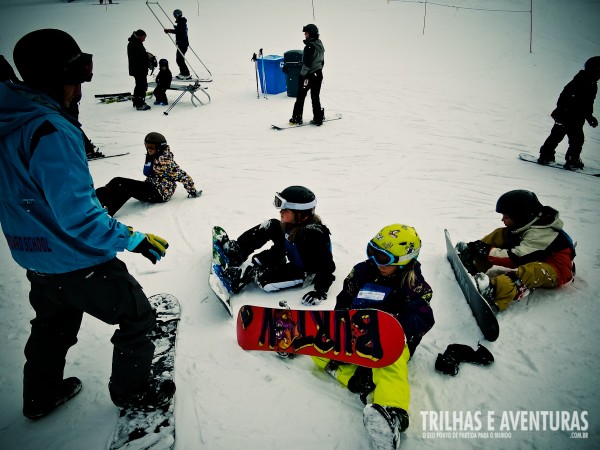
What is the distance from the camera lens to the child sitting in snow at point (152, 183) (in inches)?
177

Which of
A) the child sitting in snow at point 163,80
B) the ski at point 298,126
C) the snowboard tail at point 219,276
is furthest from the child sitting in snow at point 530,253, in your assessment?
the child sitting in snow at point 163,80

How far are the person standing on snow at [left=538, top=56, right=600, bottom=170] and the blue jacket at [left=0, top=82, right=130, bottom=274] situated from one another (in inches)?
262

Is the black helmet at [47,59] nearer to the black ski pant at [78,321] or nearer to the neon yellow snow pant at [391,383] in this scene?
the black ski pant at [78,321]

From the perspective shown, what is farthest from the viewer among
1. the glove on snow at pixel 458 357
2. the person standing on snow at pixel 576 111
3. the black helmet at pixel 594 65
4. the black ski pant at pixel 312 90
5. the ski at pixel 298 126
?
the ski at pixel 298 126

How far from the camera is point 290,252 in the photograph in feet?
10.9

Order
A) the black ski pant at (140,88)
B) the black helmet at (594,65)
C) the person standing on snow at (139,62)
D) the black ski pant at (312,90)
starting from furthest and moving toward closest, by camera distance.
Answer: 1. the black ski pant at (140,88)
2. the person standing on snow at (139,62)
3. the black ski pant at (312,90)
4. the black helmet at (594,65)

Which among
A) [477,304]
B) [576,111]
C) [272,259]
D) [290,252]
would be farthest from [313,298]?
[576,111]

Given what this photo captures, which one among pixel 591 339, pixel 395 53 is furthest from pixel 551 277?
pixel 395 53

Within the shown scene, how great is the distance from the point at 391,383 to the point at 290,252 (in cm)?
153

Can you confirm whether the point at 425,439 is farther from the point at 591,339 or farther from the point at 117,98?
the point at 117,98

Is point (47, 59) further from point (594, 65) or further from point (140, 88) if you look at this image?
point (140, 88)

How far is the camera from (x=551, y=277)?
117 inches

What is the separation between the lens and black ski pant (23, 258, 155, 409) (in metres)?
1.73

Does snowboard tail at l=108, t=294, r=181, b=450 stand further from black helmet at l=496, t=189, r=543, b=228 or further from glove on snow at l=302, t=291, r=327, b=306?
black helmet at l=496, t=189, r=543, b=228
